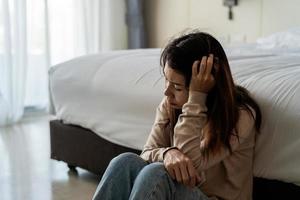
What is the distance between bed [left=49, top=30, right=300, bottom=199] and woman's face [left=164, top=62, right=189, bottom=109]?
0.25 m

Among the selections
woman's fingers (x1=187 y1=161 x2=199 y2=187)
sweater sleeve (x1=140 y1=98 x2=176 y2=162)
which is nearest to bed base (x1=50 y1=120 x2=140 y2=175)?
sweater sleeve (x1=140 y1=98 x2=176 y2=162)

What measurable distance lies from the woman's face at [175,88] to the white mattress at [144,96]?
9.6 inches

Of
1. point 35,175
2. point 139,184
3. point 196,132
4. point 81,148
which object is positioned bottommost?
point 35,175

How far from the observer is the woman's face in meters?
1.25

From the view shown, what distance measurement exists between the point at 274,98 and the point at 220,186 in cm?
30

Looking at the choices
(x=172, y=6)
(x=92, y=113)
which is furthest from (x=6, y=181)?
(x=172, y=6)

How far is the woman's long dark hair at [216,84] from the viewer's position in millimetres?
1221

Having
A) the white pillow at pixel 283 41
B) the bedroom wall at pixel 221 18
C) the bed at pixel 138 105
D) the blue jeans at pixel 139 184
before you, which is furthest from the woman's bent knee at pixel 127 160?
the bedroom wall at pixel 221 18

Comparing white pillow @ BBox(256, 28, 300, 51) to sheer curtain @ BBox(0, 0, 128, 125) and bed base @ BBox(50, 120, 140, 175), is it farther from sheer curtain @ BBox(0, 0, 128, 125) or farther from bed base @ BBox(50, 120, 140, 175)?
sheer curtain @ BBox(0, 0, 128, 125)

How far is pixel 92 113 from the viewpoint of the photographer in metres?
2.06

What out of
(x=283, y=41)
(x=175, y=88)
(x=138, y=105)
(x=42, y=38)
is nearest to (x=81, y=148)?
(x=138, y=105)

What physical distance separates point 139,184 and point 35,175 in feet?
4.33

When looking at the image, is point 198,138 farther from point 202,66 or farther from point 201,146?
point 202,66

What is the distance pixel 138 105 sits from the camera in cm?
178
